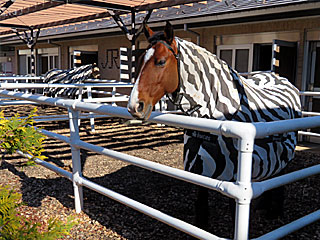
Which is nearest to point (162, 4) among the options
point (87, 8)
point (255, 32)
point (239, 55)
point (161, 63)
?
point (87, 8)

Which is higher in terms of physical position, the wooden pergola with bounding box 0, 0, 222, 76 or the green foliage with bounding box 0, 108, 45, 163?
the wooden pergola with bounding box 0, 0, 222, 76

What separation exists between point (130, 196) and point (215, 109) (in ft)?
6.12

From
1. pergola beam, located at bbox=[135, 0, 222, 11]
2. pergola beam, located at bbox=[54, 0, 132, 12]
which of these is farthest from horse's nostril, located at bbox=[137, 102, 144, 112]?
pergola beam, located at bbox=[54, 0, 132, 12]

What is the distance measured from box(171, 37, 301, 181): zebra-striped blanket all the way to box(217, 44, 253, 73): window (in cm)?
612

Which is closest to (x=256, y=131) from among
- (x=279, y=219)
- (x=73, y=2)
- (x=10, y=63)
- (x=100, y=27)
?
(x=279, y=219)

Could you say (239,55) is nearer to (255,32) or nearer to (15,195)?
(255,32)

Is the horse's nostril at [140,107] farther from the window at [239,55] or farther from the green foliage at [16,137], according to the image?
the window at [239,55]

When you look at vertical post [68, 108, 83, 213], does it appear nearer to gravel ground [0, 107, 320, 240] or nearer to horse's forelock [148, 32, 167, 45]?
gravel ground [0, 107, 320, 240]

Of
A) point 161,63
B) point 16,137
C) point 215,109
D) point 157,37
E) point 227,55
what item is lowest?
point 16,137

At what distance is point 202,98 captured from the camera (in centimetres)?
219

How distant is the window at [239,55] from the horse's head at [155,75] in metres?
6.55

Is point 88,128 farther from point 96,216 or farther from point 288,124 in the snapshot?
point 288,124

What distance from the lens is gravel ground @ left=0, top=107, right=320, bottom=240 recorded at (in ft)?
9.50

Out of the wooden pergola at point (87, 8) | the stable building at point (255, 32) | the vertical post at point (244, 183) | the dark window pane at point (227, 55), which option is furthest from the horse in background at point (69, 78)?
the vertical post at point (244, 183)
